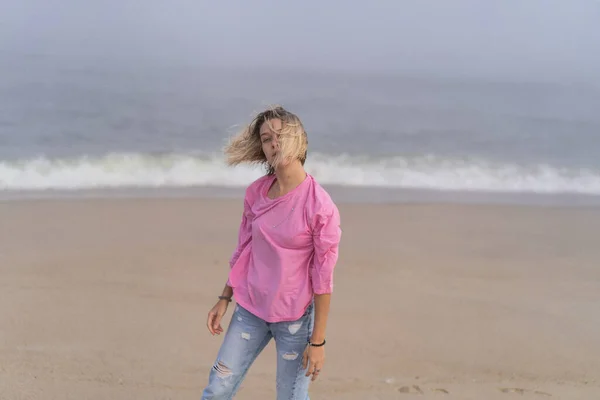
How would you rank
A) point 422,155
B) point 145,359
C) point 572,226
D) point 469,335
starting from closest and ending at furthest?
point 145,359 < point 469,335 < point 572,226 < point 422,155

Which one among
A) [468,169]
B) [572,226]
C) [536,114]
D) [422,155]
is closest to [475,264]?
[572,226]

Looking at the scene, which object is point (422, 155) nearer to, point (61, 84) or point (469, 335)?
point (469, 335)

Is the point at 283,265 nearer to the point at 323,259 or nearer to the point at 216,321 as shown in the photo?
the point at 323,259

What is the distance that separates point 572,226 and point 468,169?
3368 mm

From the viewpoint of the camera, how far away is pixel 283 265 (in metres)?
2.26

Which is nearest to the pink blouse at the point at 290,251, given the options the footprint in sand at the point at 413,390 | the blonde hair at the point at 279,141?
the blonde hair at the point at 279,141

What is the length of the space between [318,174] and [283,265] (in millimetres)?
7513

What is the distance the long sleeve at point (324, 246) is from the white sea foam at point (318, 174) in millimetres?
6732

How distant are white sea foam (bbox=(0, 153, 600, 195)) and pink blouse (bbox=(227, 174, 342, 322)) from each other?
651 centimetres

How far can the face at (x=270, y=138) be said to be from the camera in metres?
2.24

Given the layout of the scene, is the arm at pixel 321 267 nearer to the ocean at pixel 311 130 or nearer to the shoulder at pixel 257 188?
the shoulder at pixel 257 188

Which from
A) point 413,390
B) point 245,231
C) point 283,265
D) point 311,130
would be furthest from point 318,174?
point 283,265

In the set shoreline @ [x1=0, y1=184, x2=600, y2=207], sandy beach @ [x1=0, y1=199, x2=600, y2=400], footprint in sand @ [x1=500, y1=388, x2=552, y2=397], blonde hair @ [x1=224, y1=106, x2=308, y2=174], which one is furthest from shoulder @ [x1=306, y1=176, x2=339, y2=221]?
shoreline @ [x1=0, y1=184, x2=600, y2=207]

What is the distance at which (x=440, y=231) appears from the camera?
664 cm
